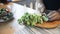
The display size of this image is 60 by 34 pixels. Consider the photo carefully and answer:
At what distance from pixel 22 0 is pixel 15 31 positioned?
75.3 inches

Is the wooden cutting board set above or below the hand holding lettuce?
below

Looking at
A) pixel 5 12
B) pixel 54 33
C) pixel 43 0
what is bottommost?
pixel 54 33

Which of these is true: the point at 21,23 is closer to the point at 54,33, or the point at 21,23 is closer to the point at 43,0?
the point at 54,33

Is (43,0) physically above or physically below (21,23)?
above

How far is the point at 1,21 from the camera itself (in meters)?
1.19

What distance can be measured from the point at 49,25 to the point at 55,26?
0.18 feet

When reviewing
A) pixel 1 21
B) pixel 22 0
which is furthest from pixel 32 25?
pixel 22 0

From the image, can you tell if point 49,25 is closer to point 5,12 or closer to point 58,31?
point 58,31

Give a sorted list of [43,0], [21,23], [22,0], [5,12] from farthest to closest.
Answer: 1. [22,0]
2. [43,0]
3. [5,12]
4. [21,23]

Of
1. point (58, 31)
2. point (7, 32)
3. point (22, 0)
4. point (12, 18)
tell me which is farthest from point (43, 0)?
point (22, 0)

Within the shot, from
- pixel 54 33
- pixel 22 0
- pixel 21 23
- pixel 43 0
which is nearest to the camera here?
pixel 54 33

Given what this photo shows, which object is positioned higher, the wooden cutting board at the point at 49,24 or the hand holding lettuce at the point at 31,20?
the hand holding lettuce at the point at 31,20

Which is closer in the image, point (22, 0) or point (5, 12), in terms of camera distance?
point (5, 12)

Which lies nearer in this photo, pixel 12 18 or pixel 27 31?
pixel 27 31
